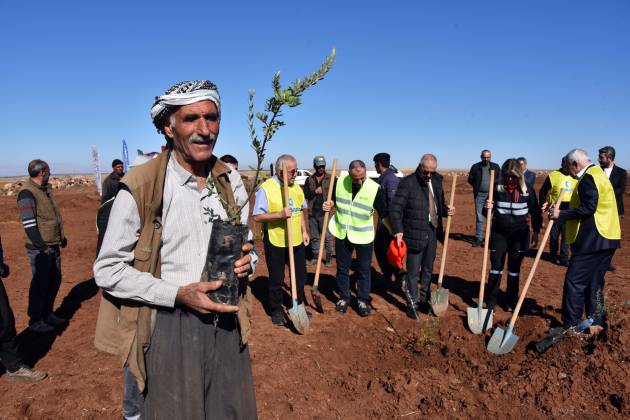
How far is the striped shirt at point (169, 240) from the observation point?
150 cm

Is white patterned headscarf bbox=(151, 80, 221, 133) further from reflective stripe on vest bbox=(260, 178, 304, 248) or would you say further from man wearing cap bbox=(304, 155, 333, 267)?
man wearing cap bbox=(304, 155, 333, 267)

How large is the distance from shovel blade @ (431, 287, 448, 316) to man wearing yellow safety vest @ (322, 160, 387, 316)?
0.86 meters

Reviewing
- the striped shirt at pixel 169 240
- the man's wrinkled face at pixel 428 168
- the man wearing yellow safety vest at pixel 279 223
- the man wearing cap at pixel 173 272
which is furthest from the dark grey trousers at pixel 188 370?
the man's wrinkled face at pixel 428 168

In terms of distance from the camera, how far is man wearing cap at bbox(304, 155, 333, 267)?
7.80 m

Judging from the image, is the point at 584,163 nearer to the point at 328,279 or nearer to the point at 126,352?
the point at 328,279

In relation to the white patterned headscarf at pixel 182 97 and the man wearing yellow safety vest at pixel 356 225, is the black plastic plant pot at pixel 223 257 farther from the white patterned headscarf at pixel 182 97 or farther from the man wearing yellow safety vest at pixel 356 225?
the man wearing yellow safety vest at pixel 356 225

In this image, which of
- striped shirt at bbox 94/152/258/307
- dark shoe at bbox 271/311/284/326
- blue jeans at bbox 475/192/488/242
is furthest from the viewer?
blue jeans at bbox 475/192/488/242

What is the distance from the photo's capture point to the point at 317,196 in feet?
26.0

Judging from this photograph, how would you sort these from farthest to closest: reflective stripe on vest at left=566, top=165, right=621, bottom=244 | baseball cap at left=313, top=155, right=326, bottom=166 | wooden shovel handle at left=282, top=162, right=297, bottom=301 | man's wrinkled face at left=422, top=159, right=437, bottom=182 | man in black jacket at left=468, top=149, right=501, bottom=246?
man in black jacket at left=468, top=149, right=501, bottom=246, baseball cap at left=313, top=155, right=326, bottom=166, man's wrinkled face at left=422, top=159, right=437, bottom=182, wooden shovel handle at left=282, top=162, right=297, bottom=301, reflective stripe on vest at left=566, top=165, right=621, bottom=244

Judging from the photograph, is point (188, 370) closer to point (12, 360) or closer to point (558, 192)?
point (12, 360)

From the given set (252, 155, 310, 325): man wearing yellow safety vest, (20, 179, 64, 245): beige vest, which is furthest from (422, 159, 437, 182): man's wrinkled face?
(20, 179, 64, 245): beige vest

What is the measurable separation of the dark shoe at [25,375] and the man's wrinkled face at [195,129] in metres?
3.58

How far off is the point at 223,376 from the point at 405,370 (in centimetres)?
276

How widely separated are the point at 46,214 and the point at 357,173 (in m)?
3.83
